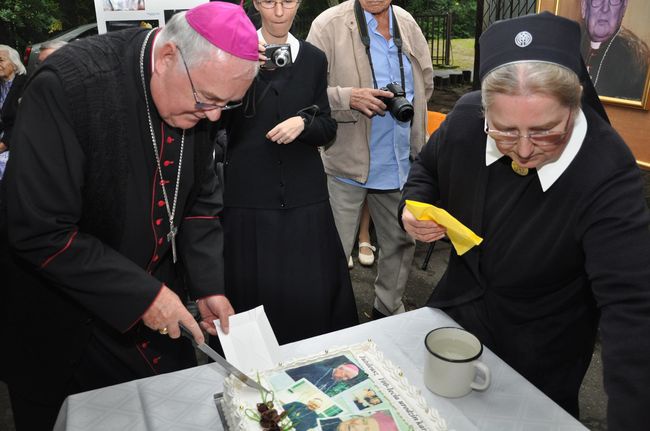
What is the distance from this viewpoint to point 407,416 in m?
1.16

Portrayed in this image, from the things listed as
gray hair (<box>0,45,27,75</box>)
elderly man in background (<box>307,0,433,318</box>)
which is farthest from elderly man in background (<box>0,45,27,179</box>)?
elderly man in background (<box>307,0,433,318</box>)

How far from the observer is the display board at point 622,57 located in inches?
218

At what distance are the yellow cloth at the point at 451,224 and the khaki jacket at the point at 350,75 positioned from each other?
4.92ft

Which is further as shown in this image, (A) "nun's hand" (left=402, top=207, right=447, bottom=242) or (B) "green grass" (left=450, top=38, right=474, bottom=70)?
(B) "green grass" (left=450, top=38, right=474, bottom=70)

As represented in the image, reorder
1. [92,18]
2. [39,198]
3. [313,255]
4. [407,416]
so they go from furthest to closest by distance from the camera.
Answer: [92,18] < [313,255] < [39,198] < [407,416]

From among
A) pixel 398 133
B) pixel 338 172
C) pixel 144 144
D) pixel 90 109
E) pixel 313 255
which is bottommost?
pixel 313 255

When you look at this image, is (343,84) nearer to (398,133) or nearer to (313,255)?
(398,133)

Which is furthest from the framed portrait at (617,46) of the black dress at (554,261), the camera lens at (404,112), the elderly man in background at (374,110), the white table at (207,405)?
the white table at (207,405)

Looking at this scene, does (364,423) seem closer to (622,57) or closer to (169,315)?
(169,315)

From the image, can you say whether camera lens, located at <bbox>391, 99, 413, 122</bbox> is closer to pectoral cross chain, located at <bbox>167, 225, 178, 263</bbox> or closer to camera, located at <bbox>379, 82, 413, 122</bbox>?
camera, located at <bbox>379, 82, 413, 122</bbox>

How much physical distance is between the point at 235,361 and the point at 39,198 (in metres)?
0.62

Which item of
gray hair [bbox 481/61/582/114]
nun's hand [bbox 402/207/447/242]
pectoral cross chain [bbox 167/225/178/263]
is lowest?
pectoral cross chain [bbox 167/225/178/263]

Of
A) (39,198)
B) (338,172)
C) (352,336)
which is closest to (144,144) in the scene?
(39,198)

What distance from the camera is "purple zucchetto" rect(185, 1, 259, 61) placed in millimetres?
1308
